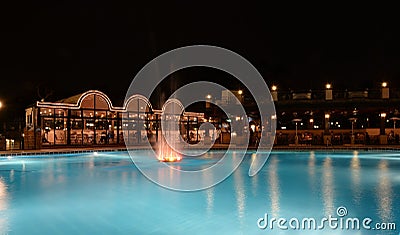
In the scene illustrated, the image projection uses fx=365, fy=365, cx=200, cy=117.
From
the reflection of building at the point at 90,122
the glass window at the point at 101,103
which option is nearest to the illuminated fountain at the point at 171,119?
the reflection of building at the point at 90,122

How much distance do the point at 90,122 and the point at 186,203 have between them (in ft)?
55.3

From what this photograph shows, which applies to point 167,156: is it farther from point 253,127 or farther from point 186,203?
point 253,127

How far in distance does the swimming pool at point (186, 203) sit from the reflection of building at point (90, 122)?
10428 millimetres

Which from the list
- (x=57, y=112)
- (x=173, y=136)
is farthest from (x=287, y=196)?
(x=173, y=136)

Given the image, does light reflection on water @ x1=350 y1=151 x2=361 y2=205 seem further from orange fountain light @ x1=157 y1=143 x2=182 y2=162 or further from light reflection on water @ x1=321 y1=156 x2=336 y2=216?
orange fountain light @ x1=157 y1=143 x2=182 y2=162

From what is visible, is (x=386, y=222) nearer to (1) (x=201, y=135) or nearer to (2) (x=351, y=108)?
(2) (x=351, y=108)

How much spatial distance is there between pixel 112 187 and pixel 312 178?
492cm

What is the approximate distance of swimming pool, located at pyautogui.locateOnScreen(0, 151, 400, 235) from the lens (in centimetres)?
498

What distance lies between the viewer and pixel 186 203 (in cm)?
641

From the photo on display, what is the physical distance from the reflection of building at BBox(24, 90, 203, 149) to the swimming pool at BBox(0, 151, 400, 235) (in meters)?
10.4

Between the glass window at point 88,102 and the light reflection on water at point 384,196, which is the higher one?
the glass window at point 88,102

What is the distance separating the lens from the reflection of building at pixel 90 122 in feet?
65.0

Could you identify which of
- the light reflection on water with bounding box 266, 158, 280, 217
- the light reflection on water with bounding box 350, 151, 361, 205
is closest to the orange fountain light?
the light reflection on water with bounding box 266, 158, 280, 217

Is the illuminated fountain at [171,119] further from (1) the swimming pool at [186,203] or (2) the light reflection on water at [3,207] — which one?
(2) the light reflection on water at [3,207]
